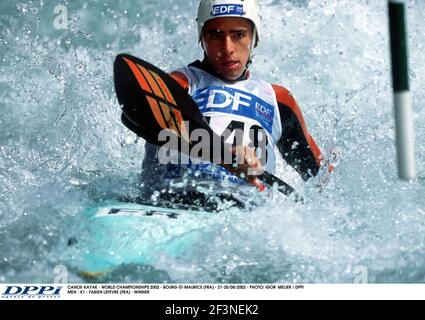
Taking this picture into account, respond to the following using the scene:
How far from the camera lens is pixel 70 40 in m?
4.18

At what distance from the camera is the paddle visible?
9.84ft

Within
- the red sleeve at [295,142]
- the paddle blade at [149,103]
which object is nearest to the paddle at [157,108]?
the paddle blade at [149,103]

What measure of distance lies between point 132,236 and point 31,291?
15.9 inches

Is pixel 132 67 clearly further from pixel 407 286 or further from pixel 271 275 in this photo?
pixel 407 286

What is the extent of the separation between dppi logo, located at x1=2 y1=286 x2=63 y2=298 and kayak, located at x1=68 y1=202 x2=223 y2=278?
0.44 ft

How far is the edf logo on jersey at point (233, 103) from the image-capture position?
3252mm

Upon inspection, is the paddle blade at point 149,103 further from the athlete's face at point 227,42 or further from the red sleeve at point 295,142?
the red sleeve at point 295,142

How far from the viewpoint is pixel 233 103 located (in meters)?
3.27

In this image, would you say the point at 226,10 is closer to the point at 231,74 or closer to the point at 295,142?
the point at 231,74

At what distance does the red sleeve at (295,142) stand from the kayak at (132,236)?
0.66 metres

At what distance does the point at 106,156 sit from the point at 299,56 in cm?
128

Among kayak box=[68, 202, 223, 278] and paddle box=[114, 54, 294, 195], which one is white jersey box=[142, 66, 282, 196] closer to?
paddle box=[114, 54, 294, 195]
